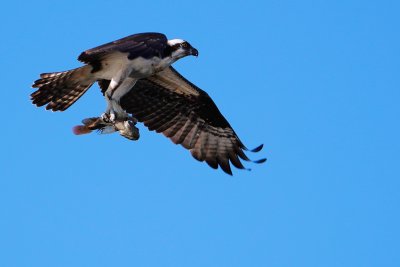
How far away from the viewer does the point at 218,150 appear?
17.4m

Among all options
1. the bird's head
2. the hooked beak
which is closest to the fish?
the bird's head

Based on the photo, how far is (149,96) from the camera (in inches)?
685

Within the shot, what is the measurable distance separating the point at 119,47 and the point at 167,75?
2.74 meters

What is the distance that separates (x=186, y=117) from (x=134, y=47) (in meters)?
3.19

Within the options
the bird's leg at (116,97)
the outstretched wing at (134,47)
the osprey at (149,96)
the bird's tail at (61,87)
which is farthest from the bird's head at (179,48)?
the bird's tail at (61,87)

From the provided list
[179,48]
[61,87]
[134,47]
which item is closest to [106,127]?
[134,47]

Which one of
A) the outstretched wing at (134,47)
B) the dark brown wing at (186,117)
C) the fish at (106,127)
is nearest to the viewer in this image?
the outstretched wing at (134,47)

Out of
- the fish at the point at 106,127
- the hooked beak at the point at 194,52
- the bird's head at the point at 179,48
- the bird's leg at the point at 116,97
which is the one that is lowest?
the fish at the point at 106,127

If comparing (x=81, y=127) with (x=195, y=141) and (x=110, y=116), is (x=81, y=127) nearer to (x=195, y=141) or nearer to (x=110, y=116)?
(x=110, y=116)

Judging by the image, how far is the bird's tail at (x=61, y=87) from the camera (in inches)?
620

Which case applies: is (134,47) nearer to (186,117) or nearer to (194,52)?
(194,52)

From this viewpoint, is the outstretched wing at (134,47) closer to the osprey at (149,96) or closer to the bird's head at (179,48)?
the osprey at (149,96)

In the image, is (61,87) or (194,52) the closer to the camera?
(194,52)

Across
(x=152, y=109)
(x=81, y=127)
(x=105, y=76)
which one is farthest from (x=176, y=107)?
(x=81, y=127)
